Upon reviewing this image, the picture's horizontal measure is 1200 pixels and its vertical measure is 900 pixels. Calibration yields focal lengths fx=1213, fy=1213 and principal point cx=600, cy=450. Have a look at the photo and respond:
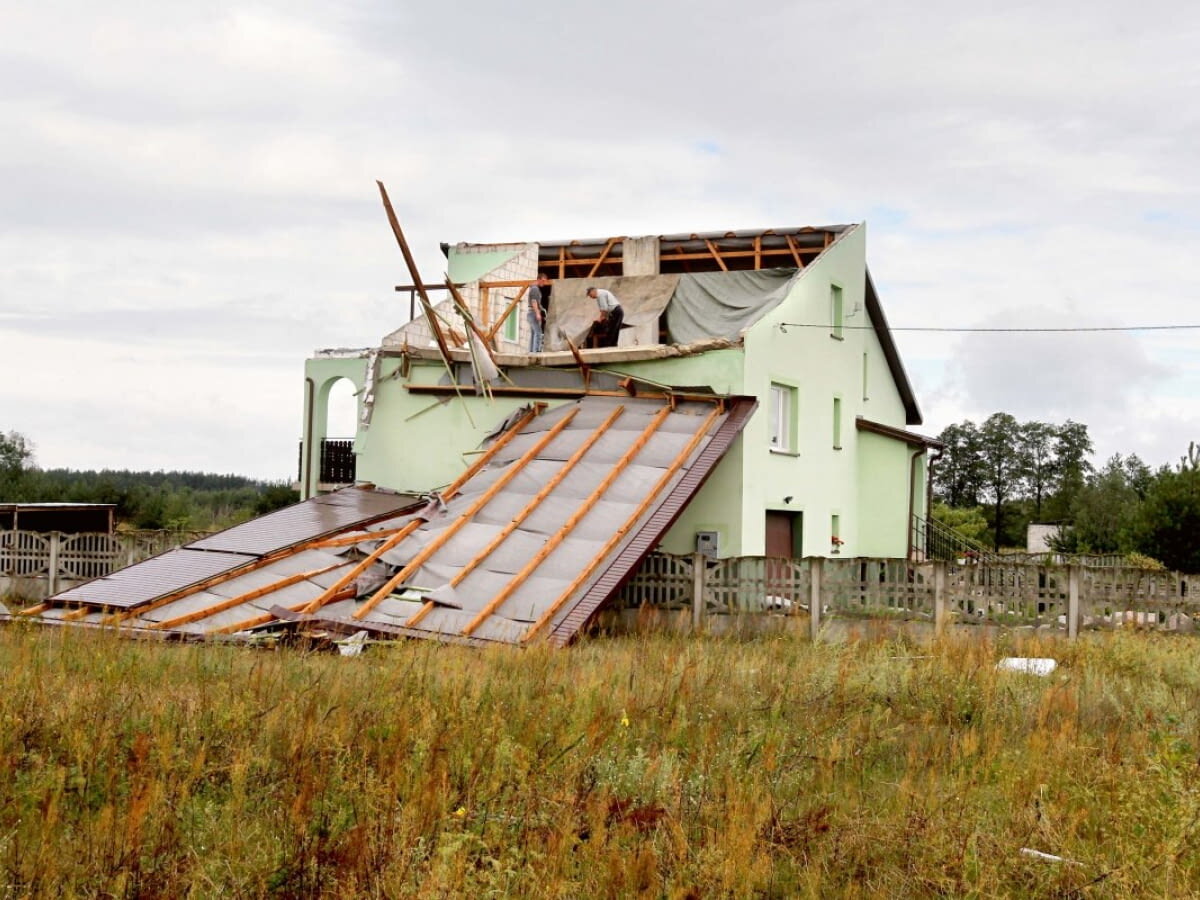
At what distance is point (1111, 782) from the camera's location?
6770mm

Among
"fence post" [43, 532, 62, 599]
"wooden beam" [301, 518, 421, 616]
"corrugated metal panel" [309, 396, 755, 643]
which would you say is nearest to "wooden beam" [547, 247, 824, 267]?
"corrugated metal panel" [309, 396, 755, 643]

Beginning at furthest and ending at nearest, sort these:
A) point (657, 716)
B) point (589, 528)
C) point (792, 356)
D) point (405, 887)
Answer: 1. point (792, 356)
2. point (589, 528)
3. point (657, 716)
4. point (405, 887)

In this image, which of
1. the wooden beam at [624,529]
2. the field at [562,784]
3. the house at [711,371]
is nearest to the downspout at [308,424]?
the house at [711,371]

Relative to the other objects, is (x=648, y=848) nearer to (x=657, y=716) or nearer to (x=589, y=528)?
(x=657, y=716)

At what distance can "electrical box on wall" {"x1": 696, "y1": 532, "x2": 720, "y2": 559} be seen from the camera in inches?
728

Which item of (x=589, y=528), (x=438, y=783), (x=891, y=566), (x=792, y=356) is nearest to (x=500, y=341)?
(x=792, y=356)

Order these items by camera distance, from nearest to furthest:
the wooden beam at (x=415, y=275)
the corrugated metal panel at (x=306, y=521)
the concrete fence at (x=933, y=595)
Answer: the concrete fence at (x=933, y=595)
the corrugated metal panel at (x=306, y=521)
the wooden beam at (x=415, y=275)

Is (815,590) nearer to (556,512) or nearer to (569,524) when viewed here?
(569,524)

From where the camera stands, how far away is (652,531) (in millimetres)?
15031

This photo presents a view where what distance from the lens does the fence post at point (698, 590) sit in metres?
15.6

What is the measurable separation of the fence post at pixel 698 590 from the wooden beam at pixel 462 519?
2.90m

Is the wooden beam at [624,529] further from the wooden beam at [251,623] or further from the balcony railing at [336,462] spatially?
the balcony railing at [336,462]

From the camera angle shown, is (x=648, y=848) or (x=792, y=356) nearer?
(x=648, y=848)

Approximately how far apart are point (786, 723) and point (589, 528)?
722 centimetres
